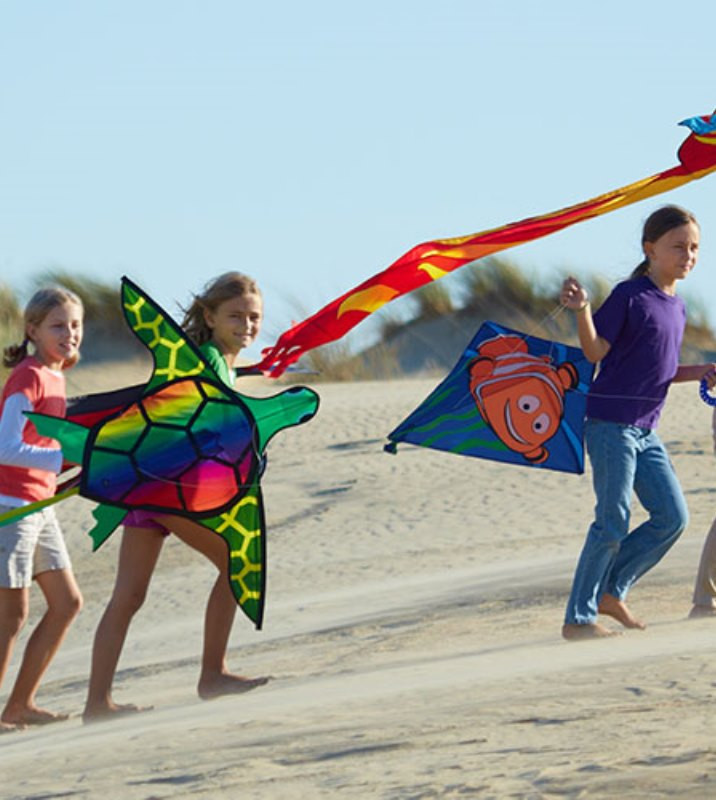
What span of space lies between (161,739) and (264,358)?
6.49 ft

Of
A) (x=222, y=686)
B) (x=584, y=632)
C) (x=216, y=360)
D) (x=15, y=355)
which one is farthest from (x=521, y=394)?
(x=15, y=355)

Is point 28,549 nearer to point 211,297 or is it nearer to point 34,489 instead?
point 34,489

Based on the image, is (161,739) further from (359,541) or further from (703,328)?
(703,328)

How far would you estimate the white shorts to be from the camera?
20.4ft

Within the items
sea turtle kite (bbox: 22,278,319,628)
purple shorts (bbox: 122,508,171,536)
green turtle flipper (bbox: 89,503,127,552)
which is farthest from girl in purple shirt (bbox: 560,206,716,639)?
green turtle flipper (bbox: 89,503,127,552)

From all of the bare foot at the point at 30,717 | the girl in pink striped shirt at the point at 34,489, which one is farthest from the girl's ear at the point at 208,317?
the bare foot at the point at 30,717

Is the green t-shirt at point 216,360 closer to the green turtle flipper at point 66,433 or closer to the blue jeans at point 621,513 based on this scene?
the green turtle flipper at point 66,433

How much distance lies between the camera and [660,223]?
6.80 m

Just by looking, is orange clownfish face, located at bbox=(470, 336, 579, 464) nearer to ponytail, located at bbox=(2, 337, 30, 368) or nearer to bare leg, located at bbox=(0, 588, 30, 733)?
ponytail, located at bbox=(2, 337, 30, 368)

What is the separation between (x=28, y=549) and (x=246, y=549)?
0.83m

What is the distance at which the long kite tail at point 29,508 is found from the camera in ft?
20.1

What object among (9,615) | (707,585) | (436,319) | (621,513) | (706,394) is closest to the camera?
(9,615)

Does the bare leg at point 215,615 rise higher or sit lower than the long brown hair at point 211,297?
lower

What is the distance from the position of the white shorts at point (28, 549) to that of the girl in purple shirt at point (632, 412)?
197 centimetres
